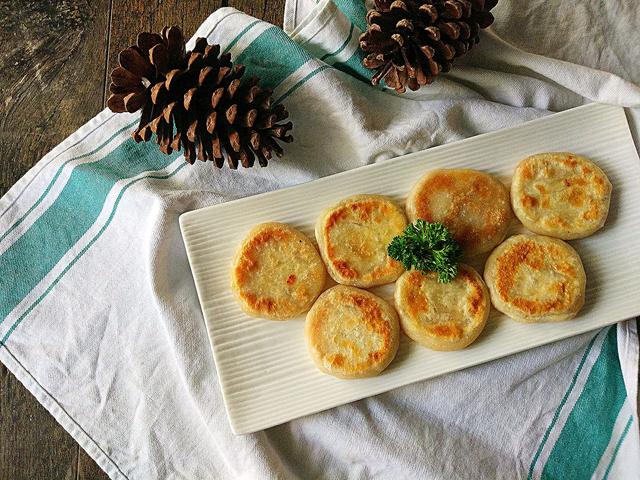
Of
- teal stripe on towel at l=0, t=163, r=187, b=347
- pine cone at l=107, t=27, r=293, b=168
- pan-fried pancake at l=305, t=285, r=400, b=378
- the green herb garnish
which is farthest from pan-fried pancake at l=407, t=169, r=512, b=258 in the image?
teal stripe on towel at l=0, t=163, r=187, b=347

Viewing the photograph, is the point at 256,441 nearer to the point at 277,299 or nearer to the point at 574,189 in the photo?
the point at 277,299

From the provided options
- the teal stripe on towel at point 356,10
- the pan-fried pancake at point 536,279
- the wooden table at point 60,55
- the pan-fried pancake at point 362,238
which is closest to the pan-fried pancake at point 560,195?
the pan-fried pancake at point 536,279

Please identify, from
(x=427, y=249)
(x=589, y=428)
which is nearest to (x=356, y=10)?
(x=427, y=249)

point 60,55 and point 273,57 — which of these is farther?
point 60,55

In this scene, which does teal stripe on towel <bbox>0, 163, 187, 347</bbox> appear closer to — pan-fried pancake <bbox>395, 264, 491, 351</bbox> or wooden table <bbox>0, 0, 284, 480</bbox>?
wooden table <bbox>0, 0, 284, 480</bbox>

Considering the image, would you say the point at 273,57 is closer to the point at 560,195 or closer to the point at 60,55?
the point at 60,55

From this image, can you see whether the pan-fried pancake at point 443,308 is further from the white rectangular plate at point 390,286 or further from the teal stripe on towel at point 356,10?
the teal stripe on towel at point 356,10
